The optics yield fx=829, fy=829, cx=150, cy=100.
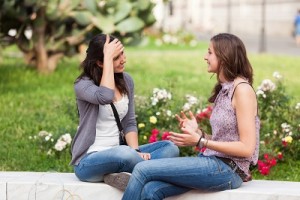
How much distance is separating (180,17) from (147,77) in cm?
4640

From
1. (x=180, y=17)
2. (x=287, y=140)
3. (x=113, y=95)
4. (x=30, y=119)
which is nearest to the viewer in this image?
(x=113, y=95)

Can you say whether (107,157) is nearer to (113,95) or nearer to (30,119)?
(113,95)

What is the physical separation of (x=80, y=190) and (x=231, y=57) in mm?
1251

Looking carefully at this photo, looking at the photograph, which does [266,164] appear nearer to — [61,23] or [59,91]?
[59,91]

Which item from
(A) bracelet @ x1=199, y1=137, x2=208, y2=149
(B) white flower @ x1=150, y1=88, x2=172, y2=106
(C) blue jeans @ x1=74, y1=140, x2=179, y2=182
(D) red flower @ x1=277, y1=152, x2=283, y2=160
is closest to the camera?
(A) bracelet @ x1=199, y1=137, x2=208, y2=149

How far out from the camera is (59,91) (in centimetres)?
1166

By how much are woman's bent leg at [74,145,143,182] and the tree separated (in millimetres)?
8476

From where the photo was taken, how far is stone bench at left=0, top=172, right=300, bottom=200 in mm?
4863

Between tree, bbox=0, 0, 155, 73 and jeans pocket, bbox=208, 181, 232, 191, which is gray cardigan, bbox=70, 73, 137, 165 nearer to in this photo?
jeans pocket, bbox=208, 181, 232, 191

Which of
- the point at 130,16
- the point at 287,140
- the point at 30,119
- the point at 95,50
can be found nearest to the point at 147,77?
the point at 130,16

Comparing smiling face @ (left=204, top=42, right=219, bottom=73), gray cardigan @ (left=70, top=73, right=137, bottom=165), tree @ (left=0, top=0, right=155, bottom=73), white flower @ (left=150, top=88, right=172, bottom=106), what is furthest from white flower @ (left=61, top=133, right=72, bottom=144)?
tree @ (left=0, top=0, right=155, bottom=73)

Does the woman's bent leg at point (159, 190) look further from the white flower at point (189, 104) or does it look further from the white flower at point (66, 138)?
the white flower at point (189, 104)

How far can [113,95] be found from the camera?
5.06 meters

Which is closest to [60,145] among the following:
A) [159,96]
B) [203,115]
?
[159,96]
